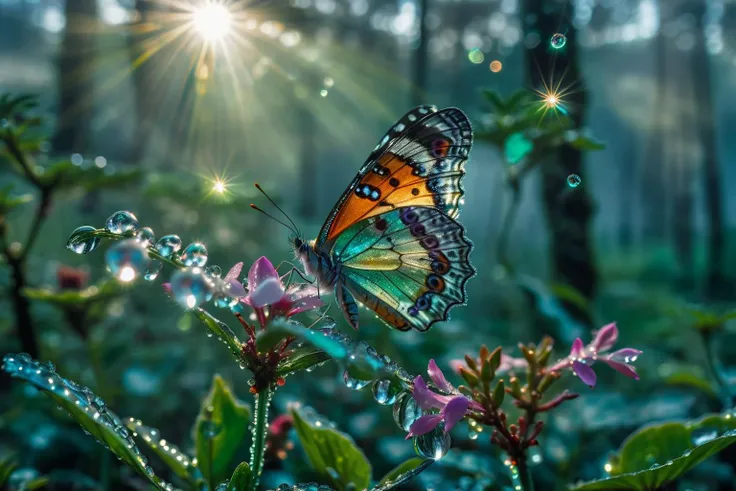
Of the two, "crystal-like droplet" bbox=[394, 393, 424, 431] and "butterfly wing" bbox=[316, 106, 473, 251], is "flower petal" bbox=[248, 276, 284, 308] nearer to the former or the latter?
"crystal-like droplet" bbox=[394, 393, 424, 431]

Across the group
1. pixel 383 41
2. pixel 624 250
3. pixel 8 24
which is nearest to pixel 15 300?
pixel 383 41

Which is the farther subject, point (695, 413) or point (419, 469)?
point (695, 413)

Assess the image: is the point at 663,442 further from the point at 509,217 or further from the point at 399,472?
the point at 509,217

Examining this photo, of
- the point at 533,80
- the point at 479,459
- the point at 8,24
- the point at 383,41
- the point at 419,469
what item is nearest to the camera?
the point at 419,469

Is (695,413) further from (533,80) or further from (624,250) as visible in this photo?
(624,250)

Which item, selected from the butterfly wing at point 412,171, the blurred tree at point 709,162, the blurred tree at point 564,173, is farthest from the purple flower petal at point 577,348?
the blurred tree at point 709,162

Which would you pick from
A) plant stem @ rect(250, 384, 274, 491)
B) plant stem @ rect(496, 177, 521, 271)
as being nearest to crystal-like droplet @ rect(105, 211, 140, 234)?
plant stem @ rect(250, 384, 274, 491)
